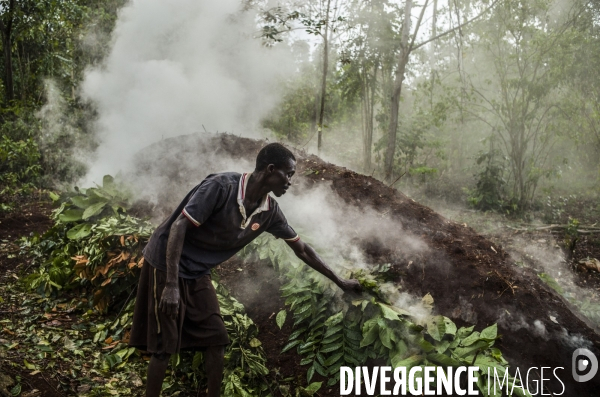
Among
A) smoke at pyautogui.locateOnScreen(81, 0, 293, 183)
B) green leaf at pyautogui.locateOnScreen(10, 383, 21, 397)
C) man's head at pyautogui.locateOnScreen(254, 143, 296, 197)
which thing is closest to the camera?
man's head at pyautogui.locateOnScreen(254, 143, 296, 197)

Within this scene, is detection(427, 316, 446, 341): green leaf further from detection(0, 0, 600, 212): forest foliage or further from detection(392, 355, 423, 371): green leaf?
detection(0, 0, 600, 212): forest foliage

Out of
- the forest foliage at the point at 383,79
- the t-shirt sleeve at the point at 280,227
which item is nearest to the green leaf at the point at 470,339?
the t-shirt sleeve at the point at 280,227

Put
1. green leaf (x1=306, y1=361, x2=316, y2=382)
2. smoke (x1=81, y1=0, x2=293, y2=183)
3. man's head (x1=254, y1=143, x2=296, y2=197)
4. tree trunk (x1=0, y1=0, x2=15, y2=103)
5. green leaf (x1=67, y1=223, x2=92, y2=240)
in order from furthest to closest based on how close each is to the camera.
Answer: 1. tree trunk (x1=0, y1=0, x2=15, y2=103)
2. smoke (x1=81, y1=0, x2=293, y2=183)
3. green leaf (x1=67, y1=223, x2=92, y2=240)
4. green leaf (x1=306, y1=361, x2=316, y2=382)
5. man's head (x1=254, y1=143, x2=296, y2=197)

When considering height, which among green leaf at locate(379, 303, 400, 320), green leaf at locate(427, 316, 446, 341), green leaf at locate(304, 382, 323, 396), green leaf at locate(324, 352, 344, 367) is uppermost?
green leaf at locate(379, 303, 400, 320)

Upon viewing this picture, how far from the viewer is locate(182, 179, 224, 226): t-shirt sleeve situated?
2266 mm

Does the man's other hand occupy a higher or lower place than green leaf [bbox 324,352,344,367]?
higher

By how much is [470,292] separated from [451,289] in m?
0.15

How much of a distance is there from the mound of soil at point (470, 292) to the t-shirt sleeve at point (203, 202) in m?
1.53

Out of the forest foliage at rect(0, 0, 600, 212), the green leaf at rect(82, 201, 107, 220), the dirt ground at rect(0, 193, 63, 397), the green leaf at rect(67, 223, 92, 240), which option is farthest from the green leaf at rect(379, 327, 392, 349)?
the forest foliage at rect(0, 0, 600, 212)

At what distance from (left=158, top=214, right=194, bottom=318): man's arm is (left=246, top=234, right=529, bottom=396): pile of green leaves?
50.3 inches

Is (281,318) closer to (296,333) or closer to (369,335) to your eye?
(296,333)

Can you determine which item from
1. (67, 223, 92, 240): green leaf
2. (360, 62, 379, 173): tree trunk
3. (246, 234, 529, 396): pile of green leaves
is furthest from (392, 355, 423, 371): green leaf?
(360, 62, 379, 173): tree trunk

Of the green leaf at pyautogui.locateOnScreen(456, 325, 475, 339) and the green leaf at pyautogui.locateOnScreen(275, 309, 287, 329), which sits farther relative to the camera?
the green leaf at pyautogui.locateOnScreen(275, 309, 287, 329)

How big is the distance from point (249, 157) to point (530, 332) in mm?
4306
